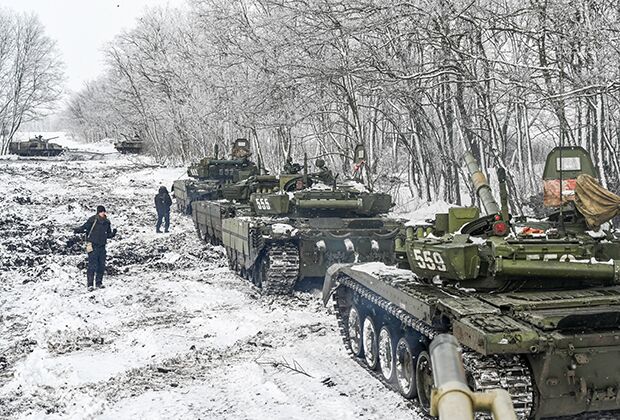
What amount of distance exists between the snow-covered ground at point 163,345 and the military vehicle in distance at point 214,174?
3217 mm

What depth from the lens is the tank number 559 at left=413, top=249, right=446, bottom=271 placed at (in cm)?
663

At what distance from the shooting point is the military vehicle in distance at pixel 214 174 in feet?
68.4

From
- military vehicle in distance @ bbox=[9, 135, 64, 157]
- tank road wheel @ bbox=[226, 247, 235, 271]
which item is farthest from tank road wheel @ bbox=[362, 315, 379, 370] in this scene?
military vehicle in distance @ bbox=[9, 135, 64, 157]

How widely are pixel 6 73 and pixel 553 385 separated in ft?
184

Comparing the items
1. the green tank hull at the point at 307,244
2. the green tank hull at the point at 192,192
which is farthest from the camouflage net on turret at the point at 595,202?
the green tank hull at the point at 192,192

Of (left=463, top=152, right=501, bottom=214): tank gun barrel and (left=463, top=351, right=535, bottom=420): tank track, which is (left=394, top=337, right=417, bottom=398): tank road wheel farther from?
(left=463, top=152, right=501, bottom=214): tank gun barrel

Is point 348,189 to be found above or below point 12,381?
above

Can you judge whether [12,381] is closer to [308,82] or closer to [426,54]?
[308,82]

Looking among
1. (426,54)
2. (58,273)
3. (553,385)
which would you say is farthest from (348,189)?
(426,54)

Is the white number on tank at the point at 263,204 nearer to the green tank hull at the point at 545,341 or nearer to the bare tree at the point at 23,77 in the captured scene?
the green tank hull at the point at 545,341

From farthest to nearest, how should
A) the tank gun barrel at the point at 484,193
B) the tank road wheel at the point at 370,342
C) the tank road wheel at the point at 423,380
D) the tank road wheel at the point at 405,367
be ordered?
the tank road wheel at the point at 370,342
the tank gun barrel at the point at 484,193
the tank road wheel at the point at 405,367
the tank road wheel at the point at 423,380

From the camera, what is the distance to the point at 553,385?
5.49m

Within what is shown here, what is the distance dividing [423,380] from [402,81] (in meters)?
11.4

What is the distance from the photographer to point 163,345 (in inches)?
357
